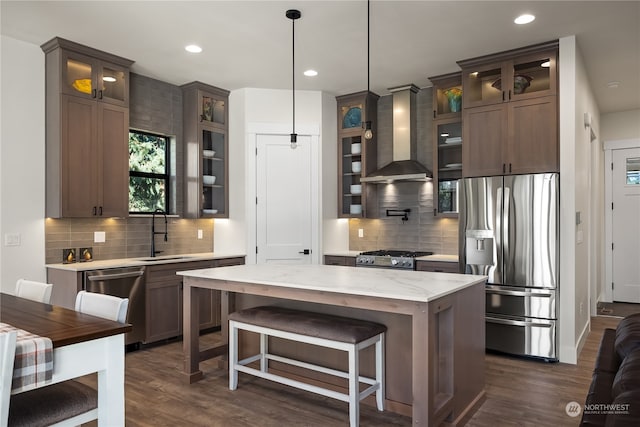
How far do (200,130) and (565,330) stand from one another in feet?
14.3

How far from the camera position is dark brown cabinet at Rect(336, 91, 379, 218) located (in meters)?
5.61

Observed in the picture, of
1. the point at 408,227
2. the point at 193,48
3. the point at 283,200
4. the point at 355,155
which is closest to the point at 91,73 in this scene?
the point at 193,48

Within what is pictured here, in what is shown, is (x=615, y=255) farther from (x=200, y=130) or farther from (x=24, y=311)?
(x=24, y=311)

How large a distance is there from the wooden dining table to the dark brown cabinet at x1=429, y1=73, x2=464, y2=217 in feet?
12.9

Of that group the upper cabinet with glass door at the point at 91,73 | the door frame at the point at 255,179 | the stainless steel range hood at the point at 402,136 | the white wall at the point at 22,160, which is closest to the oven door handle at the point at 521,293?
the stainless steel range hood at the point at 402,136

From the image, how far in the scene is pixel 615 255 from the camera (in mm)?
6629

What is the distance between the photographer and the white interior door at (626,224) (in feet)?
21.2

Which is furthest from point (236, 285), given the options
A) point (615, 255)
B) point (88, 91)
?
point (615, 255)

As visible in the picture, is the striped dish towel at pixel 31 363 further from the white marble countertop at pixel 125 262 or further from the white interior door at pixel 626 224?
the white interior door at pixel 626 224

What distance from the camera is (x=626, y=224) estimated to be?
6.53 meters

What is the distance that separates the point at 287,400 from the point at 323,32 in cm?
302

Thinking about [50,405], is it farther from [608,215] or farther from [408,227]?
[608,215]

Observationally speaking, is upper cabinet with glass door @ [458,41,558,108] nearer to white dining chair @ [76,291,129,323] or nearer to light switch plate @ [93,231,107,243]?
white dining chair @ [76,291,129,323]

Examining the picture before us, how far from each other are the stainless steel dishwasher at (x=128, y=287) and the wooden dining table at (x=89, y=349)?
1874mm
